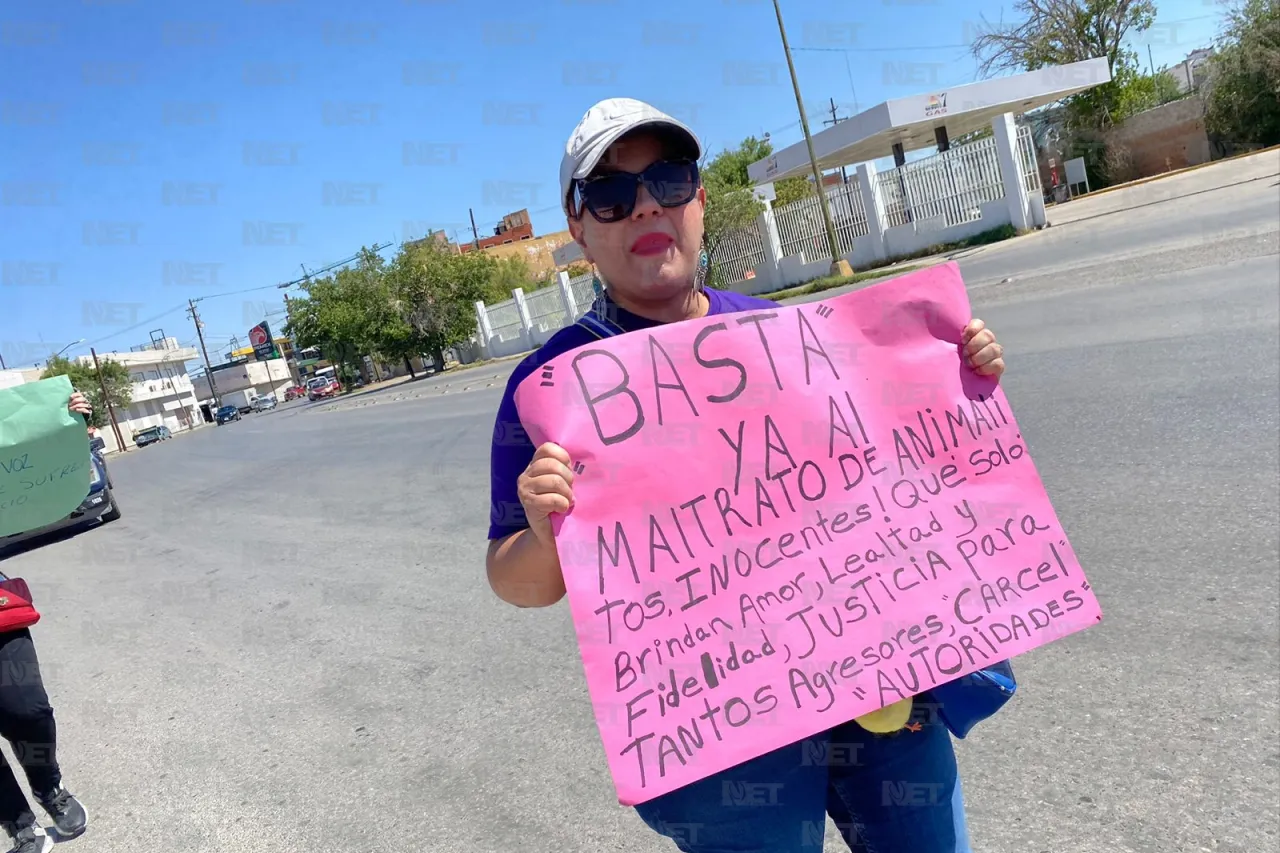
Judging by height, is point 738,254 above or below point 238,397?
below

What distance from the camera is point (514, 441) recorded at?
179 centimetres

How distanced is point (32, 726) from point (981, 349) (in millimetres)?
3705

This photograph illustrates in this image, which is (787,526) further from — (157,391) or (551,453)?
(157,391)

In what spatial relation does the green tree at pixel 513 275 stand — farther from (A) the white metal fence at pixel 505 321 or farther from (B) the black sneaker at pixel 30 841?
(B) the black sneaker at pixel 30 841

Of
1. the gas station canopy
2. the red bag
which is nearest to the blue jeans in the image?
the red bag

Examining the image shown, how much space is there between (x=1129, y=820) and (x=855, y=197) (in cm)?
2669

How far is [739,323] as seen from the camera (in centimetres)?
185

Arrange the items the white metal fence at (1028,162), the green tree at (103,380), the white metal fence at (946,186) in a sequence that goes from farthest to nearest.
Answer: the green tree at (103,380) < the white metal fence at (946,186) < the white metal fence at (1028,162)

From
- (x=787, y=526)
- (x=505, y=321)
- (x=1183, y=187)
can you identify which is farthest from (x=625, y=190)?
(x=505, y=321)

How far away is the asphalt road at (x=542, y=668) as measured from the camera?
275 cm

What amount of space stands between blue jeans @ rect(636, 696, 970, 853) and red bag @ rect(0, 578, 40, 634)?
113 inches

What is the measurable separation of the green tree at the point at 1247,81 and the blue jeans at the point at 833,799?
124 ft

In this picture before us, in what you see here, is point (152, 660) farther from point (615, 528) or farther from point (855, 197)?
point (855, 197)

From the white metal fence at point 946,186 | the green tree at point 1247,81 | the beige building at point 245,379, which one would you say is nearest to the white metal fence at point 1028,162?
the white metal fence at point 946,186
